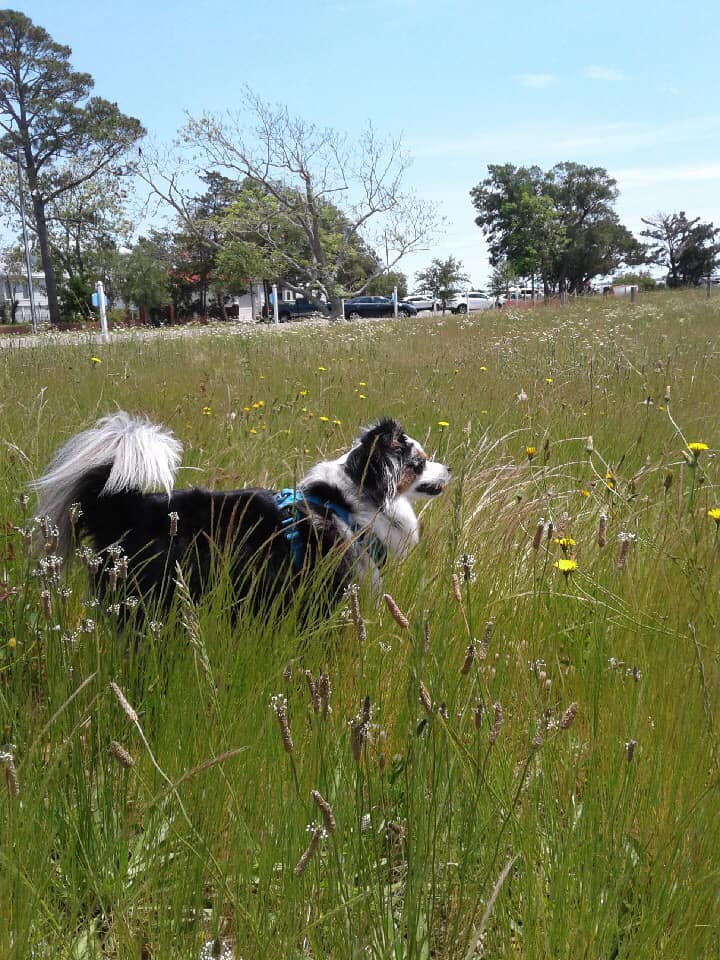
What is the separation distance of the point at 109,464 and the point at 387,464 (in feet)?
3.95

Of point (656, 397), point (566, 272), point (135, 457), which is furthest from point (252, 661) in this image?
point (566, 272)

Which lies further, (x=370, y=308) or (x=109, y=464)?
(x=370, y=308)

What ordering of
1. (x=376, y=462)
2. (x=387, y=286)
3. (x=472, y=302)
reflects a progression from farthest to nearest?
(x=387, y=286), (x=472, y=302), (x=376, y=462)

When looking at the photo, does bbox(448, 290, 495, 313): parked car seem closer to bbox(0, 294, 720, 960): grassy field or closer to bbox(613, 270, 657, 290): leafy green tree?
bbox(613, 270, 657, 290): leafy green tree

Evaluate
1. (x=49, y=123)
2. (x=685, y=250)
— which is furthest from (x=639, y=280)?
(x=49, y=123)

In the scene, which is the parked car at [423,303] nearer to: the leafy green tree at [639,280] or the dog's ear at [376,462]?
the leafy green tree at [639,280]

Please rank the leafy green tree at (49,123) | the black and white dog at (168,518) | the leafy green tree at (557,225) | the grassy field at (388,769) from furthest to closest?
the leafy green tree at (557,225), the leafy green tree at (49,123), the black and white dog at (168,518), the grassy field at (388,769)

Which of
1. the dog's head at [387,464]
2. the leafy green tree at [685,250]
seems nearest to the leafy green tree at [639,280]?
the leafy green tree at [685,250]

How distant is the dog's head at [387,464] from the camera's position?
3.22 meters

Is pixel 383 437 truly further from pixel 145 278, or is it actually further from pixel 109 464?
pixel 145 278

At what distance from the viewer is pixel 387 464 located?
3.25 meters

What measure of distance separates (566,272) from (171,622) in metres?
75.6

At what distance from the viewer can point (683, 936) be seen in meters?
1.08

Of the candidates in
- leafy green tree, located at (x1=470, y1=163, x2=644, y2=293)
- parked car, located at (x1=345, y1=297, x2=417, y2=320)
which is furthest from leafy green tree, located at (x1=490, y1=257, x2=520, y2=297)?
parked car, located at (x1=345, y1=297, x2=417, y2=320)
